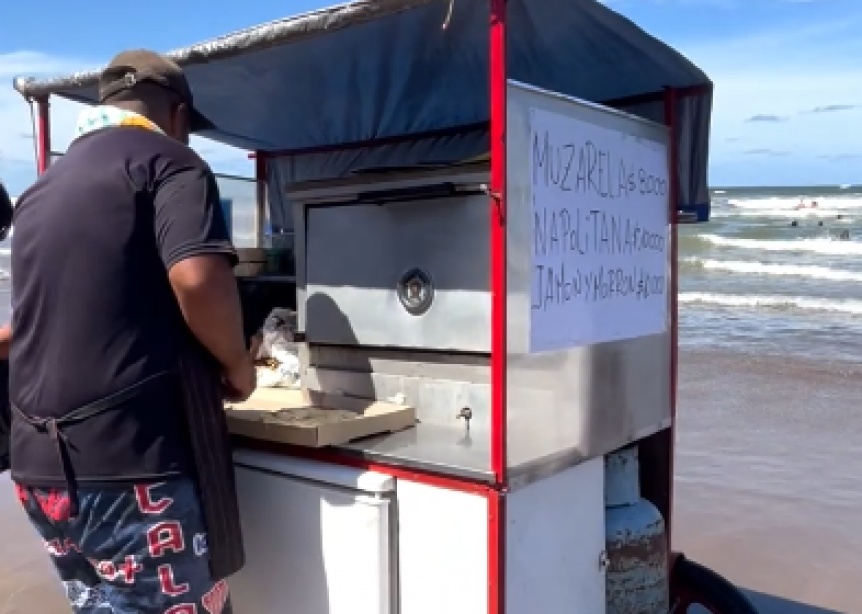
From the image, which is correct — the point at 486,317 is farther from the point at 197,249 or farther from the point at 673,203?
the point at 673,203

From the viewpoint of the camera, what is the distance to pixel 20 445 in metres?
1.86

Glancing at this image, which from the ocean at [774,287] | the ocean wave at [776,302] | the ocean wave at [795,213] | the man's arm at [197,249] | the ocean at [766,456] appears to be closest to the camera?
the man's arm at [197,249]

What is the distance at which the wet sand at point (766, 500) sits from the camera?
411cm

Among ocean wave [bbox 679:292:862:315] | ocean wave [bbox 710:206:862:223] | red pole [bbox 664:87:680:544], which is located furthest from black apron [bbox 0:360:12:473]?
ocean wave [bbox 710:206:862:223]

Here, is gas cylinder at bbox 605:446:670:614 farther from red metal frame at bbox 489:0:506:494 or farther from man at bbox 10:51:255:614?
man at bbox 10:51:255:614

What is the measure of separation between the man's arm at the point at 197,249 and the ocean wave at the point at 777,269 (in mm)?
16916

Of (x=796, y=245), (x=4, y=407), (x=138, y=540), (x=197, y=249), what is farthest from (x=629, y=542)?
(x=796, y=245)

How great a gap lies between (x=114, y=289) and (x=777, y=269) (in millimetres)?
18602

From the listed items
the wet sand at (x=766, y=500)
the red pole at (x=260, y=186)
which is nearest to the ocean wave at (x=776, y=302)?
the wet sand at (x=766, y=500)

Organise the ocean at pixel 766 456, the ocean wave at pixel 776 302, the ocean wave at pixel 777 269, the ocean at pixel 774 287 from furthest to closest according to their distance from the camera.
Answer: the ocean wave at pixel 777 269 < the ocean wave at pixel 776 302 < the ocean at pixel 774 287 < the ocean at pixel 766 456

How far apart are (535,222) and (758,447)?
16.6 ft

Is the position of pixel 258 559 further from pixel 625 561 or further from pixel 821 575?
pixel 821 575

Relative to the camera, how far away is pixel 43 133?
2.93 m

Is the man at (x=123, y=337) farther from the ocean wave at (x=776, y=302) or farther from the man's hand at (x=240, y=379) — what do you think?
the ocean wave at (x=776, y=302)
